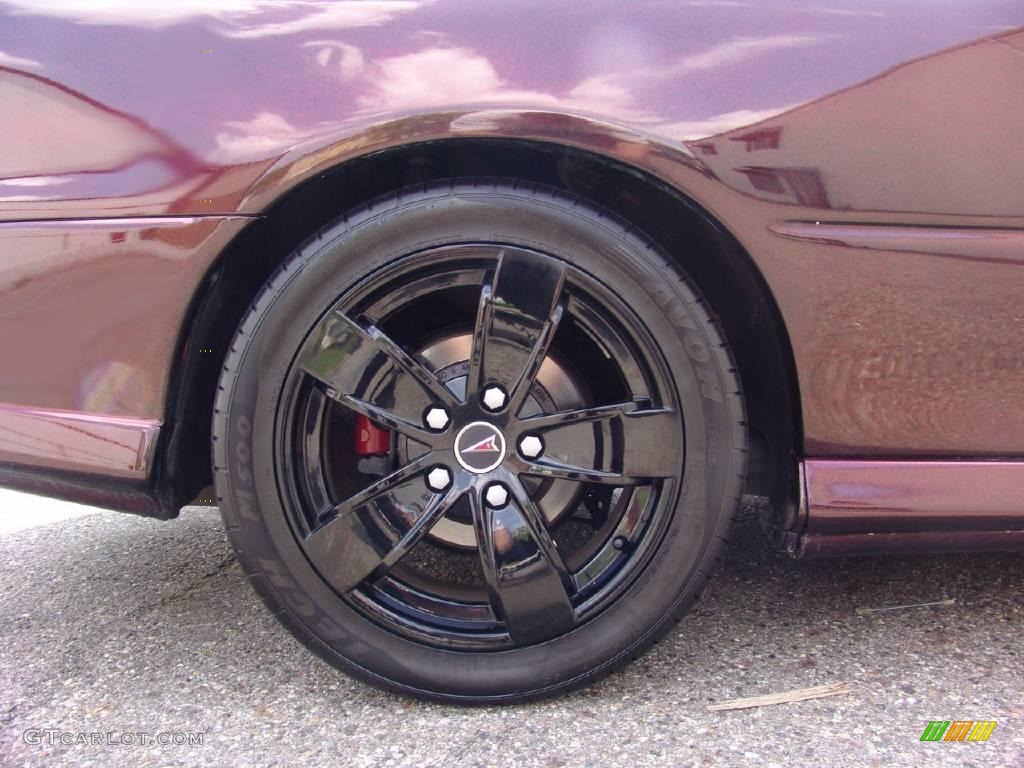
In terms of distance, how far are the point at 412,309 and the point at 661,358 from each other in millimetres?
481

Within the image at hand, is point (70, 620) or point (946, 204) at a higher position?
point (946, 204)

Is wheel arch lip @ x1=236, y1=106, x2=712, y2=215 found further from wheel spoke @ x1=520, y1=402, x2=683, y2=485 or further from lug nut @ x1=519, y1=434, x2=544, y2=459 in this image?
lug nut @ x1=519, y1=434, x2=544, y2=459

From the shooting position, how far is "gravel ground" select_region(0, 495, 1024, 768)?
1.31m

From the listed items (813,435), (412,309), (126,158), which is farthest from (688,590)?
(126,158)

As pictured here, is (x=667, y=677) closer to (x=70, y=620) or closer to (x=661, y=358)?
(x=661, y=358)

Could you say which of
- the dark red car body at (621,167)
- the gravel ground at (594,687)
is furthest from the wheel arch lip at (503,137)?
the gravel ground at (594,687)

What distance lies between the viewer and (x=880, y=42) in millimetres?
1292

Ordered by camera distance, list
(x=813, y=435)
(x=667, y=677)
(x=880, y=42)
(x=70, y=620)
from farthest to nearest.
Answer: (x=70, y=620) → (x=667, y=677) → (x=813, y=435) → (x=880, y=42)

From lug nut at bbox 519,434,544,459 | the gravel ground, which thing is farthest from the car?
the gravel ground

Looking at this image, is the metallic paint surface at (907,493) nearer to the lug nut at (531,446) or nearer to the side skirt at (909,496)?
the side skirt at (909,496)

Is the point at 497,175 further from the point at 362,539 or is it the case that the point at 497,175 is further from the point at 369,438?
the point at 362,539

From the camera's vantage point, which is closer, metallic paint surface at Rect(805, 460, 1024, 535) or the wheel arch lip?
the wheel arch lip

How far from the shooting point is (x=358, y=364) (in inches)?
54.6

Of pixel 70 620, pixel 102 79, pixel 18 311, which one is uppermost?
pixel 102 79
